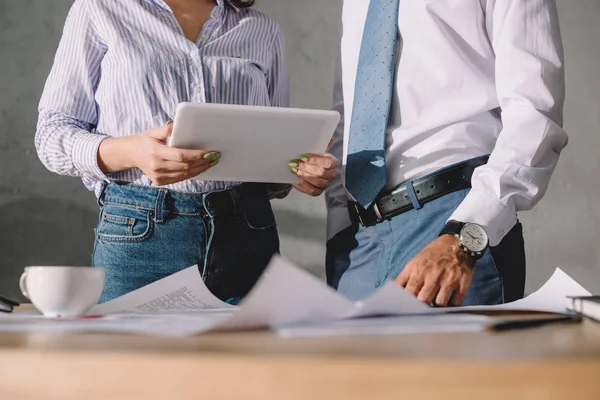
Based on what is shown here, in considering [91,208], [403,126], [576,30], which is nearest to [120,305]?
[403,126]

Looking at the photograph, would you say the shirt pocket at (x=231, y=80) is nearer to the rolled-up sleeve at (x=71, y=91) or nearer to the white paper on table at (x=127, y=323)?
the rolled-up sleeve at (x=71, y=91)

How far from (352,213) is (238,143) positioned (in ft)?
1.05

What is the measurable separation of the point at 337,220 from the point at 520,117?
1.63 ft

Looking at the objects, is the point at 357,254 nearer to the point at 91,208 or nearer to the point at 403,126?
the point at 403,126

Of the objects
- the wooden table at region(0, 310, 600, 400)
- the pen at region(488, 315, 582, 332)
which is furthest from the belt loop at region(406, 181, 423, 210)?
the wooden table at region(0, 310, 600, 400)

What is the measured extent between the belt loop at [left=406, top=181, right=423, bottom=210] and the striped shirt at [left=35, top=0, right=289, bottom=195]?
426 mm

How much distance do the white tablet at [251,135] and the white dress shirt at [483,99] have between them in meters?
0.21

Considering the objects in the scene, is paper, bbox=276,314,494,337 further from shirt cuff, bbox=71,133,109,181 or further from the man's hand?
shirt cuff, bbox=71,133,109,181

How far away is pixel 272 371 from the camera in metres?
0.43

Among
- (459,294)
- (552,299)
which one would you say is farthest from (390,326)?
(459,294)

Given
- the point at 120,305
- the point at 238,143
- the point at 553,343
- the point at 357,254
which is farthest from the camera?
the point at 357,254

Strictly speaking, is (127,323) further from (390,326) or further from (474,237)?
(474,237)

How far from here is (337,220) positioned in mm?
1610

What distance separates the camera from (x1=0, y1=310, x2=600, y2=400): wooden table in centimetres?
41
